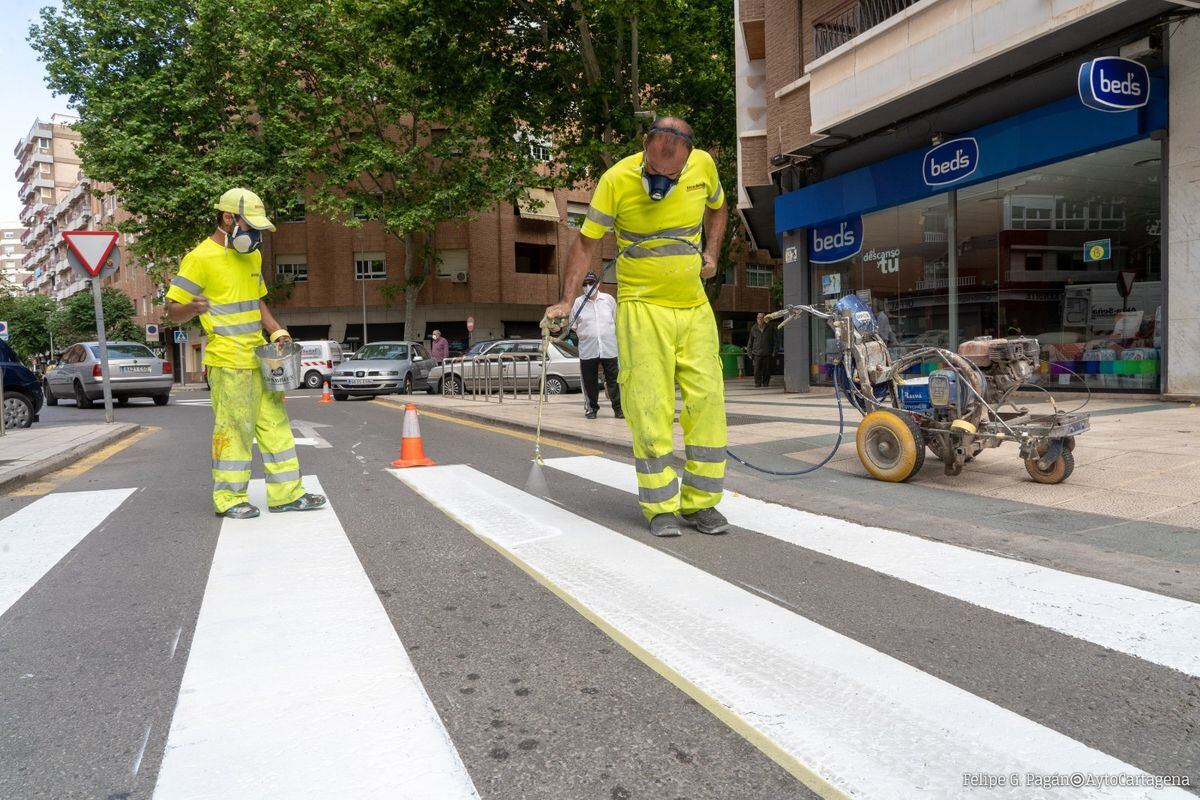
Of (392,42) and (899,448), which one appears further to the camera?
(392,42)

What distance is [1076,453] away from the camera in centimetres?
633

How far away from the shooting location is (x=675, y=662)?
2.67m

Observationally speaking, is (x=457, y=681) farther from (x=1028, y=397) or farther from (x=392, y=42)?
(x=392, y=42)

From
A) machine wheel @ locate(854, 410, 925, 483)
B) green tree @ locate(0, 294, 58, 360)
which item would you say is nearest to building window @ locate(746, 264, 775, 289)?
machine wheel @ locate(854, 410, 925, 483)

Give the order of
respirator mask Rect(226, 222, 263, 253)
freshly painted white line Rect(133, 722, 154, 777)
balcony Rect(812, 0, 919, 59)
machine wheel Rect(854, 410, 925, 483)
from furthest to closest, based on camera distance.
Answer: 1. balcony Rect(812, 0, 919, 59)
2. machine wheel Rect(854, 410, 925, 483)
3. respirator mask Rect(226, 222, 263, 253)
4. freshly painted white line Rect(133, 722, 154, 777)

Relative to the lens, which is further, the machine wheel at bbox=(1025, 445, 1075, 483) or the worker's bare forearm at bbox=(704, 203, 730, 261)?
the machine wheel at bbox=(1025, 445, 1075, 483)

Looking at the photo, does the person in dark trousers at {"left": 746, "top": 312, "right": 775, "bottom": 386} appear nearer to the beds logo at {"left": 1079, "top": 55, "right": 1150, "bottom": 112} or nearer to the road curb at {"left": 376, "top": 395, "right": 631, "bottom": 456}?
the road curb at {"left": 376, "top": 395, "right": 631, "bottom": 456}

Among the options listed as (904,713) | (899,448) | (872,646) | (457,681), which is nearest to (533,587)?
(457,681)

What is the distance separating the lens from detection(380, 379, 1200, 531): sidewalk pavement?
16.1 feet

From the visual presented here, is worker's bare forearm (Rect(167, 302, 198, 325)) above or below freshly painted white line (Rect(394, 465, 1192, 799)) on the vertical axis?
above

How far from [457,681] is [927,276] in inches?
512

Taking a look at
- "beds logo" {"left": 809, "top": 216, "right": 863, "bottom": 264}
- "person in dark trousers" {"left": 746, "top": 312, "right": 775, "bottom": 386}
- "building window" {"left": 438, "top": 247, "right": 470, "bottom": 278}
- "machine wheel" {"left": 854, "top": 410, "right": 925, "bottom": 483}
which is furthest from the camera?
"building window" {"left": 438, "top": 247, "right": 470, "bottom": 278}

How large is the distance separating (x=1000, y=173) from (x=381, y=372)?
46.3 feet

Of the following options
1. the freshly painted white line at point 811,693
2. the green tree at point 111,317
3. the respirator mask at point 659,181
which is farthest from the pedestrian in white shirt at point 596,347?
the green tree at point 111,317
